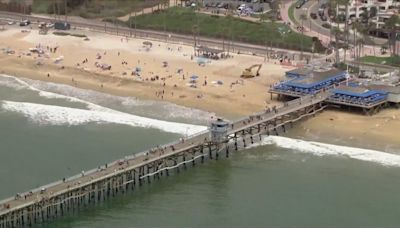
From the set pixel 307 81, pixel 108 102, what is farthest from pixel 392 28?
pixel 108 102

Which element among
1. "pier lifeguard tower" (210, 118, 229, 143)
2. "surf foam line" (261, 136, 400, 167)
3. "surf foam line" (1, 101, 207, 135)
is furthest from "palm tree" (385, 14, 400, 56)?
"pier lifeguard tower" (210, 118, 229, 143)

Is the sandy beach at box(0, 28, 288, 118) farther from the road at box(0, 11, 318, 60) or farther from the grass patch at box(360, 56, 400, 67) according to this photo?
the grass patch at box(360, 56, 400, 67)

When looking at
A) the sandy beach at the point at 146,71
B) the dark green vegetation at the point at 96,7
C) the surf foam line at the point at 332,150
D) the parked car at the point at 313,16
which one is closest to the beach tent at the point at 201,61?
the sandy beach at the point at 146,71

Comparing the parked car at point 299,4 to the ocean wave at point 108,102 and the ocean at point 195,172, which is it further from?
the ocean at point 195,172

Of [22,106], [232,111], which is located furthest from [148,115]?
[22,106]

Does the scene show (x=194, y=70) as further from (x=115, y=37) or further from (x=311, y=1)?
(x=311, y=1)

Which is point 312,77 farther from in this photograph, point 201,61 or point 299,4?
point 299,4
